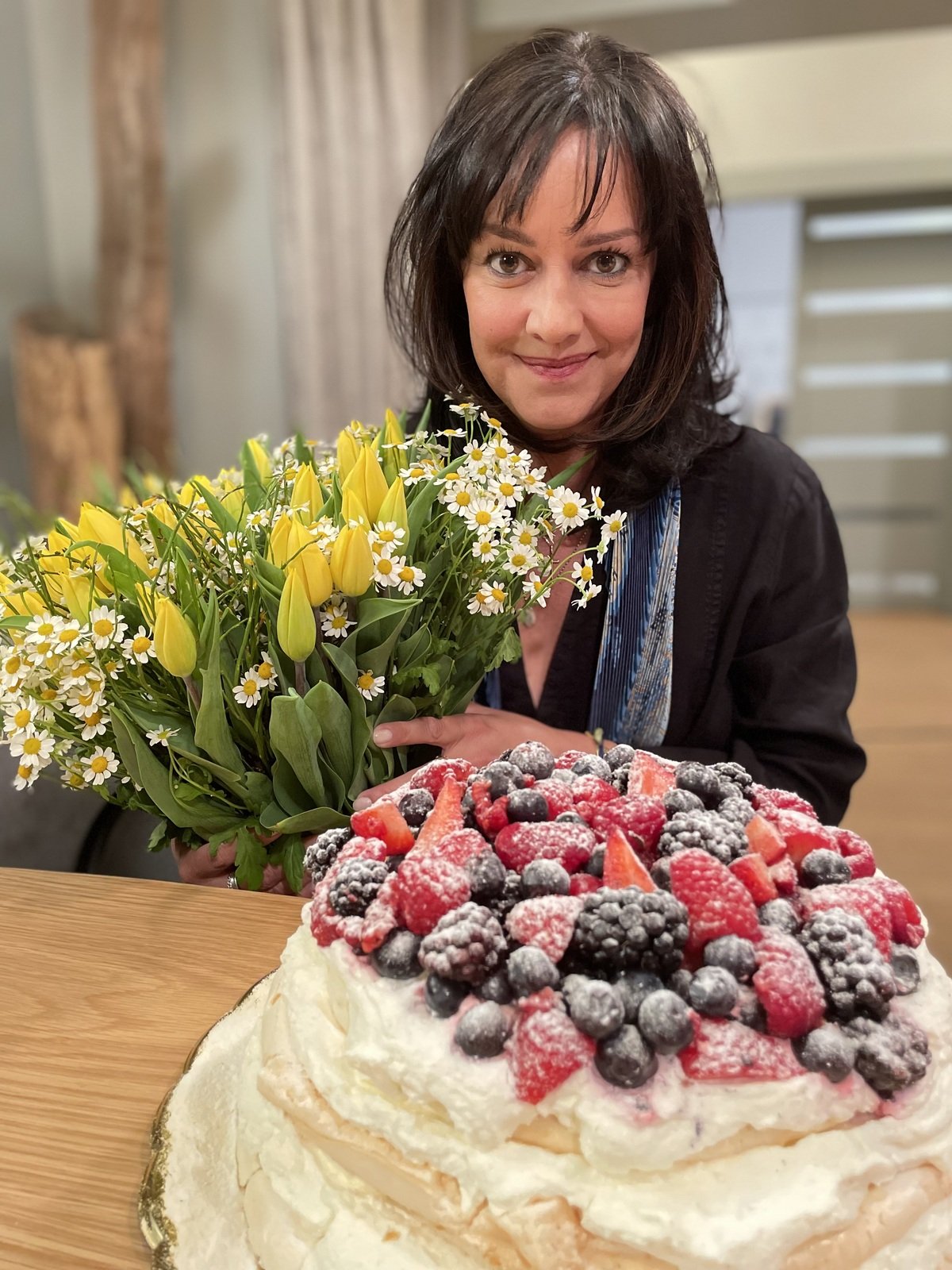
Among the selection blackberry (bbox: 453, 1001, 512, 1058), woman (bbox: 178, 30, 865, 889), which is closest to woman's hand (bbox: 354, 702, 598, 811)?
woman (bbox: 178, 30, 865, 889)

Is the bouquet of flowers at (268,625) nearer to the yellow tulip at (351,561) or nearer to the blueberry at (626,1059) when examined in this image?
the yellow tulip at (351,561)

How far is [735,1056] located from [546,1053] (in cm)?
10

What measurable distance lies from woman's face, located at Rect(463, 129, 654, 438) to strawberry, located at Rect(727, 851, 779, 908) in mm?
681

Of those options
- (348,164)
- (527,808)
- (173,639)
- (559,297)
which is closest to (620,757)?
(527,808)

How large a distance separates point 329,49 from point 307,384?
3.54ft

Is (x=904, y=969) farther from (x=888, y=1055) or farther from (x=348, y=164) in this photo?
(x=348, y=164)

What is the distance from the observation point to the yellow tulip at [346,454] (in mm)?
878

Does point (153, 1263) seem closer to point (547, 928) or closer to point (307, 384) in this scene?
point (547, 928)

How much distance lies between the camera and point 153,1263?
554 millimetres

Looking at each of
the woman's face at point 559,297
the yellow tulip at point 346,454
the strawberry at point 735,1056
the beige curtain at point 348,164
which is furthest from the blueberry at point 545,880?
the beige curtain at point 348,164

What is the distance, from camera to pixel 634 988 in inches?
20.3

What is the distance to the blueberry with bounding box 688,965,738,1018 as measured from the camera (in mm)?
502

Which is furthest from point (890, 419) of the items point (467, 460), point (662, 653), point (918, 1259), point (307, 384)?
point (918, 1259)

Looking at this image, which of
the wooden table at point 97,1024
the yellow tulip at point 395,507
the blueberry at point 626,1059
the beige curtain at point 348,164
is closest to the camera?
the blueberry at point 626,1059
